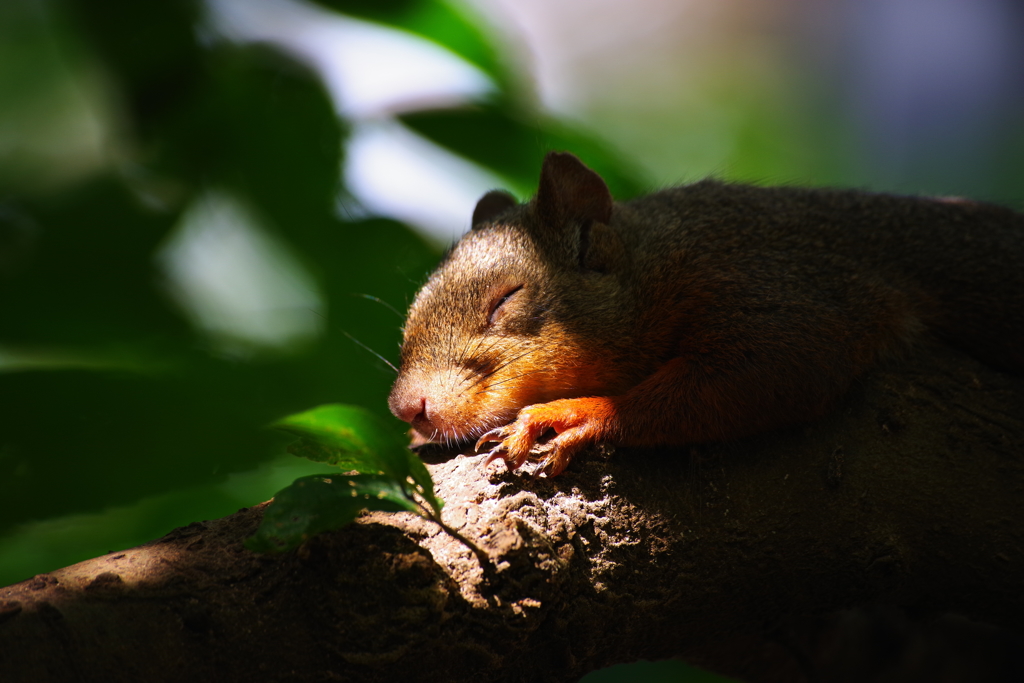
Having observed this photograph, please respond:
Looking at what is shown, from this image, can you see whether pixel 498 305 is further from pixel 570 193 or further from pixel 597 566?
pixel 597 566

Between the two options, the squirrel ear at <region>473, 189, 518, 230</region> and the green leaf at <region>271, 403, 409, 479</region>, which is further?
the squirrel ear at <region>473, 189, 518, 230</region>

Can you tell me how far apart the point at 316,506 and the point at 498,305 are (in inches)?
61.2

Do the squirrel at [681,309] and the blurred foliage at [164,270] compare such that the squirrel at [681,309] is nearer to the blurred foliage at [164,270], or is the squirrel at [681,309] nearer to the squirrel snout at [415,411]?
the squirrel snout at [415,411]

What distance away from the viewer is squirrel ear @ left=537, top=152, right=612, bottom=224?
3.19m

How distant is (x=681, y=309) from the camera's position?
9.74 feet

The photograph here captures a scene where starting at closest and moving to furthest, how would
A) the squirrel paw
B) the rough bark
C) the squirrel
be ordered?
the rough bark < the squirrel paw < the squirrel

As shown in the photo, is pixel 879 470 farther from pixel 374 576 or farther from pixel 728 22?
pixel 728 22

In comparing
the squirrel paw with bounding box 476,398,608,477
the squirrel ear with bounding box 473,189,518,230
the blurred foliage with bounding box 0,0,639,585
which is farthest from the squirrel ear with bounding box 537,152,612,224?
the squirrel paw with bounding box 476,398,608,477

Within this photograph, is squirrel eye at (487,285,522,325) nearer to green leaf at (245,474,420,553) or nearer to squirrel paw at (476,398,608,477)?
squirrel paw at (476,398,608,477)

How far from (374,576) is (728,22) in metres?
10.2

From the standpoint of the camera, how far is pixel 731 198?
346 centimetres

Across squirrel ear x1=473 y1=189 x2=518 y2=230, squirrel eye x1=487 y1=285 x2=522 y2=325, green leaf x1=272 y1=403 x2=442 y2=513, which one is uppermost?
squirrel ear x1=473 y1=189 x2=518 y2=230

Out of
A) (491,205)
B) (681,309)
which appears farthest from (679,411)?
(491,205)

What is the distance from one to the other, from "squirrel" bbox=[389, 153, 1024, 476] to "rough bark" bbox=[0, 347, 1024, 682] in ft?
0.47
